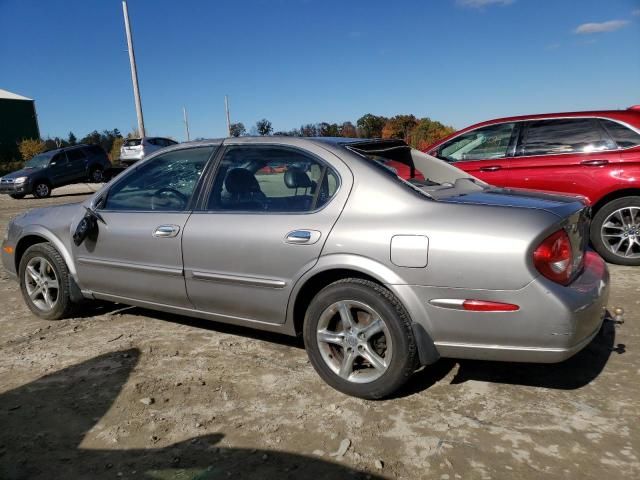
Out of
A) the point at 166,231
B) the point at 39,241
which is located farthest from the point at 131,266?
the point at 39,241

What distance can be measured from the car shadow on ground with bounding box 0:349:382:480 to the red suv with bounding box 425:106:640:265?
178 inches

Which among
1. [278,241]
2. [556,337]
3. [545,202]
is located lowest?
[556,337]

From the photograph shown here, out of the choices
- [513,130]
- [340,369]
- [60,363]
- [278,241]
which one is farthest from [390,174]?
[513,130]

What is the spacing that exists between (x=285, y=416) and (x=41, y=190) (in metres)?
18.6

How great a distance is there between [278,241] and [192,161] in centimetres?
113

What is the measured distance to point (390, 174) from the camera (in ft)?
9.93

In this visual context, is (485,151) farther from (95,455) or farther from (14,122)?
(14,122)

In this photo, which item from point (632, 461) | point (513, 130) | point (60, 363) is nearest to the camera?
point (632, 461)

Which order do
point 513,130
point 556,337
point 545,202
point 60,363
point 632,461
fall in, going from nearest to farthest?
point 632,461, point 556,337, point 545,202, point 60,363, point 513,130

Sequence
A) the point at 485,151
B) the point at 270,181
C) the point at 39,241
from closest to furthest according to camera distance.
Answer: the point at 270,181
the point at 39,241
the point at 485,151

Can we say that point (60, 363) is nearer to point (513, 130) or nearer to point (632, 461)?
point (632, 461)

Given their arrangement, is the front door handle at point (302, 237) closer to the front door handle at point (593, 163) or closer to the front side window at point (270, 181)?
the front side window at point (270, 181)

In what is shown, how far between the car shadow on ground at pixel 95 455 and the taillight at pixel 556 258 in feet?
4.27

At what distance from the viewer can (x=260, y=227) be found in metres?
3.22
